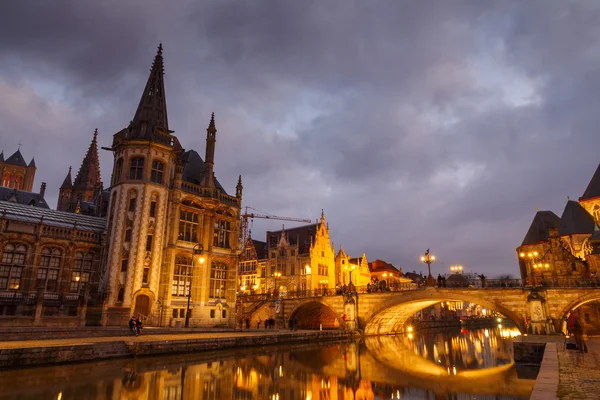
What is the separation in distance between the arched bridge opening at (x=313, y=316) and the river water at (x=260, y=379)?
2559 cm

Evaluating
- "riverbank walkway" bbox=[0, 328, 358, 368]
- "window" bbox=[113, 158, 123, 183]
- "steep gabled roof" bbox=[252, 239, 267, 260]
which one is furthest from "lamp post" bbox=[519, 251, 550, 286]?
"window" bbox=[113, 158, 123, 183]

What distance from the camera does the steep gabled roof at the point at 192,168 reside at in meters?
43.6

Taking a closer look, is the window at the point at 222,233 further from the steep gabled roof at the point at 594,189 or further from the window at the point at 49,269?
the steep gabled roof at the point at 594,189

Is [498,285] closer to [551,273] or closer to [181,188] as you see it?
[551,273]

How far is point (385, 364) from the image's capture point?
23453mm

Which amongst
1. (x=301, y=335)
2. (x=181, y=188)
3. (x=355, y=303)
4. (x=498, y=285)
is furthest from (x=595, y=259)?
(x=181, y=188)

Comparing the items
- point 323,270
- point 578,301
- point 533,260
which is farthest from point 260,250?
point 578,301

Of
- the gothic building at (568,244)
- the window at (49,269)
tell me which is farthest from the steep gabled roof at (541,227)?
the window at (49,269)

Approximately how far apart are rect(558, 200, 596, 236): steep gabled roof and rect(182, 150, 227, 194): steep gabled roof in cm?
5355

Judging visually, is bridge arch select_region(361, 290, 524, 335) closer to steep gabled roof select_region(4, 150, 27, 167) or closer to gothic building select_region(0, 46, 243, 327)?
gothic building select_region(0, 46, 243, 327)

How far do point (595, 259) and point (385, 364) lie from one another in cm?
4439

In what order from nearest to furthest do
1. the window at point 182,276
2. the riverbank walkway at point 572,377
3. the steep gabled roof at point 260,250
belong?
the riverbank walkway at point 572,377 → the window at point 182,276 → the steep gabled roof at point 260,250

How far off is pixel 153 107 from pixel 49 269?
19.0m

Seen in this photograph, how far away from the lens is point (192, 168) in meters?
45.3
